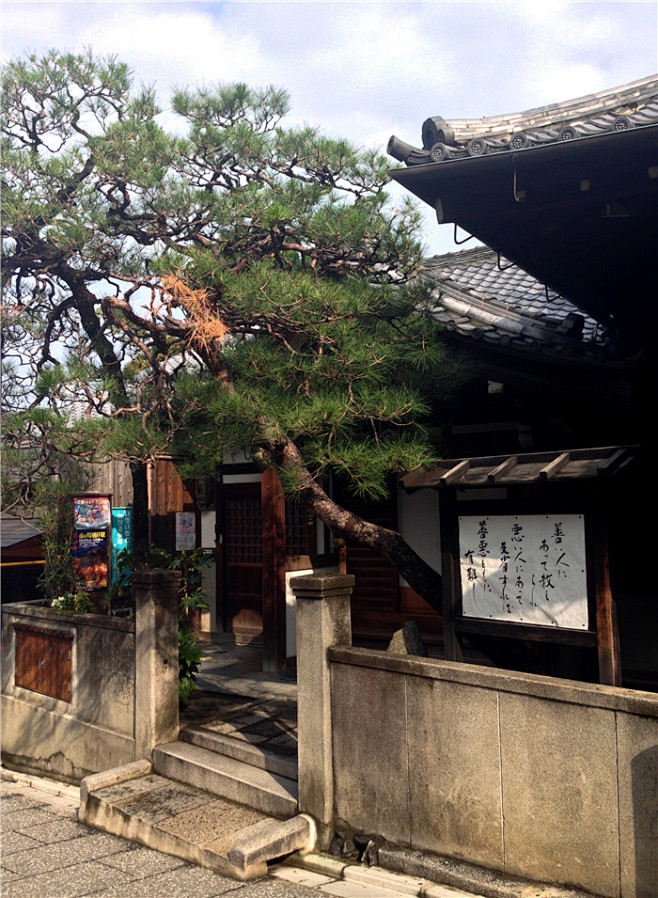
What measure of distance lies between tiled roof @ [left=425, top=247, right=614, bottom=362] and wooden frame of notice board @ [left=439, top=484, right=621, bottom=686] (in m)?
1.95

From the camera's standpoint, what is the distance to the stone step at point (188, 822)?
582 centimetres

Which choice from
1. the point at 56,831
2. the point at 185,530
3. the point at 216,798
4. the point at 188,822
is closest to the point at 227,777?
the point at 216,798

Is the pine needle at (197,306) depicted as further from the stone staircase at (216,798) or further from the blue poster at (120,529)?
the blue poster at (120,529)

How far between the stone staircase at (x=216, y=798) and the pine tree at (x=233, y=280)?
230 centimetres

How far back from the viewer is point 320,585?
20.6ft

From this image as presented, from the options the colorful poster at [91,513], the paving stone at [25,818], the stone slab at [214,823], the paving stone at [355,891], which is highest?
the colorful poster at [91,513]

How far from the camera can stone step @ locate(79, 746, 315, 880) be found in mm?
5820

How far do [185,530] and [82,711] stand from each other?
4.37 meters

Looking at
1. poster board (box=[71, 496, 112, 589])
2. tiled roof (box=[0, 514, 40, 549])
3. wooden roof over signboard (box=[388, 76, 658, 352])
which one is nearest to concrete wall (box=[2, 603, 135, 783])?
poster board (box=[71, 496, 112, 589])

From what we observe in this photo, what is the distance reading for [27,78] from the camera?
23.7 ft

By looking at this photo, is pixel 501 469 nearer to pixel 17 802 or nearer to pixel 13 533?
pixel 17 802

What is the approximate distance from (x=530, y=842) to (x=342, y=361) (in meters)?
4.01

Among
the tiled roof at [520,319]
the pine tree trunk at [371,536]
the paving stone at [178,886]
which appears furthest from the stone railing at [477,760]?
the tiled roof at [520,319]

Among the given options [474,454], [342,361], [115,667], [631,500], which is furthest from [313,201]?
[115,667]
